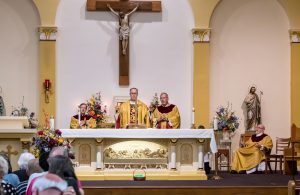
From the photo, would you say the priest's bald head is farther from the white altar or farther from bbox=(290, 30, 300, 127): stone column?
the white altar

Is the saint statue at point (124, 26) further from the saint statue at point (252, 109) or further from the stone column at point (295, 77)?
the stone column at point (295, 77)

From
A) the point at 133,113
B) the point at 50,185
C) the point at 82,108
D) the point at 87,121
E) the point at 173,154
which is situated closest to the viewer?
the point at 50,185

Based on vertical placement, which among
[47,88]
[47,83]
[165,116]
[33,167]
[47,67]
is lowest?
[33,167]

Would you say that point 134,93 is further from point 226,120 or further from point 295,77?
point 295,77

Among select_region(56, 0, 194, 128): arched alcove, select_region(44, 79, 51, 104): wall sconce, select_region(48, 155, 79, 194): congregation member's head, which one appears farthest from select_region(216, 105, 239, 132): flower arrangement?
select_region(48, 155, 79, 194): congregation member's head

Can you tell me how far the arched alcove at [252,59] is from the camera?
1495cm

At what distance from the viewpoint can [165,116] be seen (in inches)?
504

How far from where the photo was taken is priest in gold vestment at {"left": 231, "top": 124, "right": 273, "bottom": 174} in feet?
45.3

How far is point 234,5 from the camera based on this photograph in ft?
49.3

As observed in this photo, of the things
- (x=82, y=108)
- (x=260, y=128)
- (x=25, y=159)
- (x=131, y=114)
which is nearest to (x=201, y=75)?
(x=260, y=128)

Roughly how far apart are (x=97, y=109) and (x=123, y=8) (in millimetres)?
2452

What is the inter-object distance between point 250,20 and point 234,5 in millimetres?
526

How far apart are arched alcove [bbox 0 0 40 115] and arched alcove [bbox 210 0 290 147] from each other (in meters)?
4.17

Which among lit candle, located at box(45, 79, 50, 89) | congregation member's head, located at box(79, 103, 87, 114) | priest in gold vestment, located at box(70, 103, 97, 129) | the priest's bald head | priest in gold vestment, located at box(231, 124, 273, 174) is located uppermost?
lit candle, located at box(45, 79, 50, 89)
